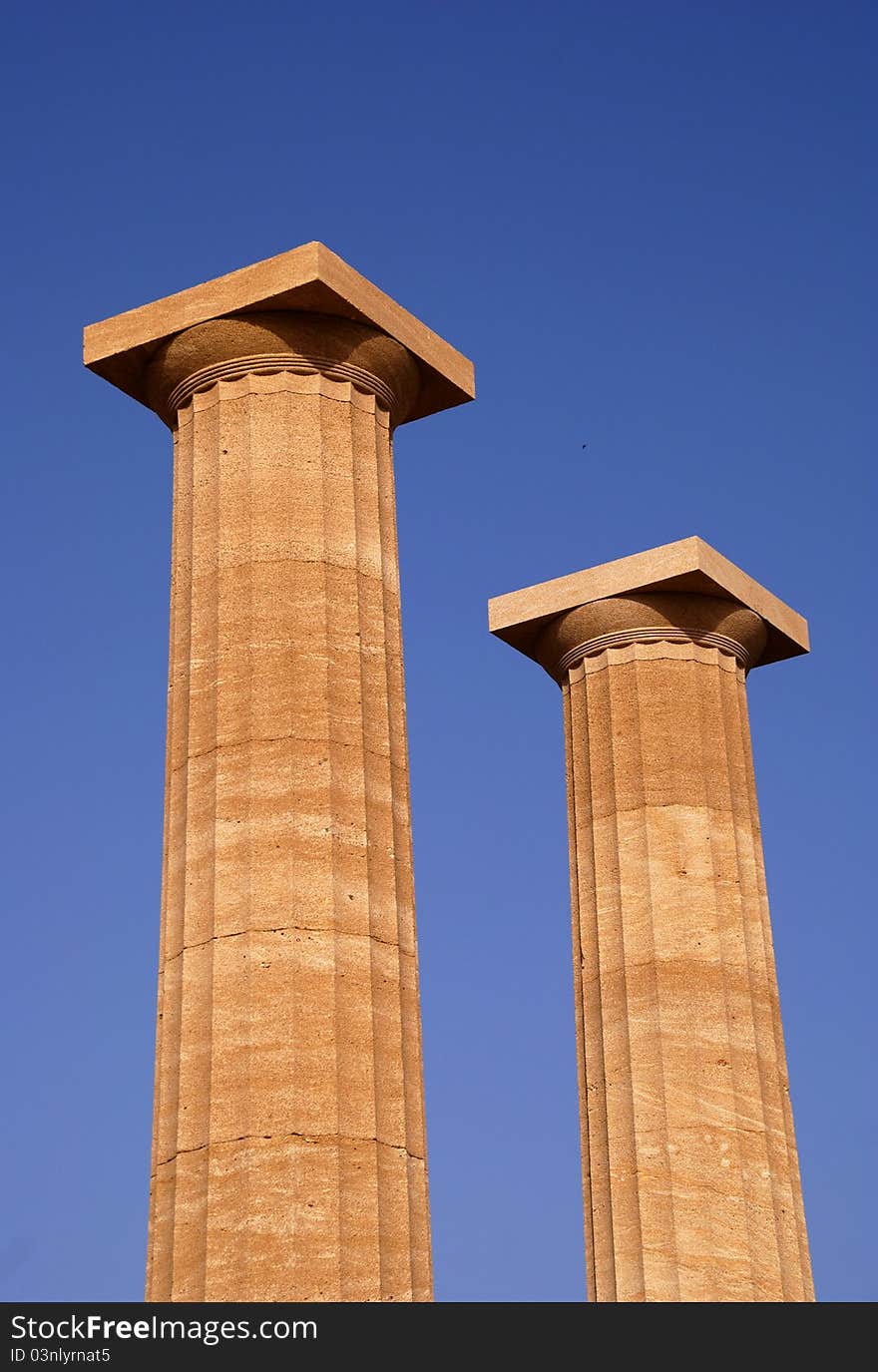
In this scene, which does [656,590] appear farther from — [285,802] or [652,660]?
[285,802]

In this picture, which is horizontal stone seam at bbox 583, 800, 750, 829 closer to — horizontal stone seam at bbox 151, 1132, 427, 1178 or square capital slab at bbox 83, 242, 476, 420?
square capital slab at bbox 83, 242, 476, 420

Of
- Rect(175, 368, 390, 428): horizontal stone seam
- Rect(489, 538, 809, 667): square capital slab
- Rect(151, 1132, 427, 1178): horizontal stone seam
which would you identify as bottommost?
Rect(151, 1132, 427, 1178): horizontal stone seam

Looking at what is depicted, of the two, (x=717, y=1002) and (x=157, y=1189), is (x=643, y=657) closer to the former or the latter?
(x=717, y=1002)

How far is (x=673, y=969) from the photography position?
54.1 m

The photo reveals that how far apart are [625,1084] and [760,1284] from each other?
601 cm

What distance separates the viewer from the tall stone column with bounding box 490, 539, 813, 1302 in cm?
5181

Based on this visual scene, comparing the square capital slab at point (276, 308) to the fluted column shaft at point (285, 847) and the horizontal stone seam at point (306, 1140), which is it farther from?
the horizontal stone seam at point (306, 1140)

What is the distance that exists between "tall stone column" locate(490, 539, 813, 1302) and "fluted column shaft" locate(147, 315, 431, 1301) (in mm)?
16591

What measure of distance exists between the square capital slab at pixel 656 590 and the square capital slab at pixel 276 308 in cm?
1376

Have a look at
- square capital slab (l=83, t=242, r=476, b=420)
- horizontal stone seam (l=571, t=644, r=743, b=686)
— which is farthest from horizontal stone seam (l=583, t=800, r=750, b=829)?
square capital slab (l=83, t=242, r=476, b=420)

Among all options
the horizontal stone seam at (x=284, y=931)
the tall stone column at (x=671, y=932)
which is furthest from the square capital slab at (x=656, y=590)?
the horizontal stone seam at (x=284, y=931)

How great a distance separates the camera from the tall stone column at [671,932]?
51.8 m

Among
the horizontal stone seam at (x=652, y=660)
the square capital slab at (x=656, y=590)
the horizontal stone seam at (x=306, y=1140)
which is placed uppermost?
the square capital slab at (x=656, y=590)
